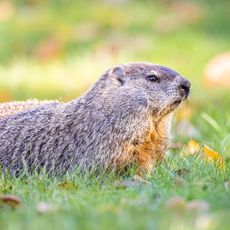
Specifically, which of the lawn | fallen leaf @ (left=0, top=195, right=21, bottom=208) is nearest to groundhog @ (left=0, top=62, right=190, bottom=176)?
the lawn

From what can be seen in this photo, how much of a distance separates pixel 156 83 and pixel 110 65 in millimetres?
4637

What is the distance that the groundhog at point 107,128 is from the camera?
5.21 metres

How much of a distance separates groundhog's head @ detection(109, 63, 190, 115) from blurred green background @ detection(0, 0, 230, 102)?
3.45m

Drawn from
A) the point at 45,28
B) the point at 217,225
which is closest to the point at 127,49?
the point at 45,28

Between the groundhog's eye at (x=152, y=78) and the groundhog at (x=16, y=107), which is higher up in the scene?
the groundhog's eye at (x=152, y=78)

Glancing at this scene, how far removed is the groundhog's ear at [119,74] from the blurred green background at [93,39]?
3.44m

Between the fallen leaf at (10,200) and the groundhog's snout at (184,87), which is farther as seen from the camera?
the groundhog's snout at (184,87)

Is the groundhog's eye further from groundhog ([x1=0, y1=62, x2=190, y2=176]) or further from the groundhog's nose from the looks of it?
the groundhog's nose

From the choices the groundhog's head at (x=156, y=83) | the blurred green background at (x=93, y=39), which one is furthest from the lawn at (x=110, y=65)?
the groundhog's head at (x=156, y=83)

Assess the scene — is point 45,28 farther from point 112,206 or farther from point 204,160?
point 112,206

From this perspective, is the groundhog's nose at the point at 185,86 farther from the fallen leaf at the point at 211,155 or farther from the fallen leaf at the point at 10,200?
the fallen leaf at the point at 10,200

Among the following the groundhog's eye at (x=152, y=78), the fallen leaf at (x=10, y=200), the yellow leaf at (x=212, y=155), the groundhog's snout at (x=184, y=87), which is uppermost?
the groundhog's eye at (x=152, y=78)

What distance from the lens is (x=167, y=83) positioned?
5.37 metres

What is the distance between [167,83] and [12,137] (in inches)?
43.7
